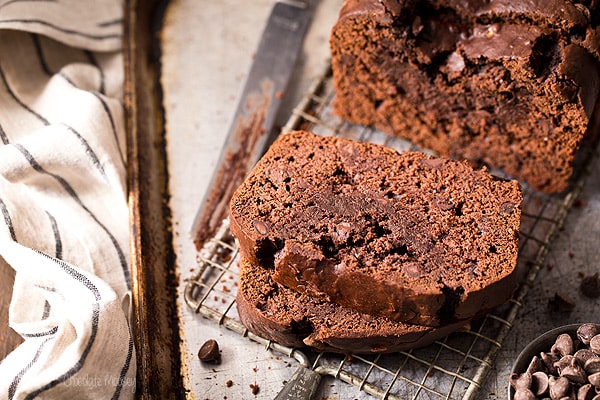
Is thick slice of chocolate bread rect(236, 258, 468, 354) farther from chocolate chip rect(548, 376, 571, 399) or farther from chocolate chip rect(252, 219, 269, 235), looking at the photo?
chocolate chip rect(548, 376, 571, 399)

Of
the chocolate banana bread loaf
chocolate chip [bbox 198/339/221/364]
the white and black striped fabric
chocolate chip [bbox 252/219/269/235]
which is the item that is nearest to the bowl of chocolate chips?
the chocolate banana bread loaf

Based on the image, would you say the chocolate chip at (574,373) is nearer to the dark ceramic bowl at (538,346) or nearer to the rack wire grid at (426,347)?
the dark ceramic bowl at (538,346)

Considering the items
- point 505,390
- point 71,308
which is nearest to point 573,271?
point 505,390

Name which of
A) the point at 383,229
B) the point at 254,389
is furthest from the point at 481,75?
the point at 254,389

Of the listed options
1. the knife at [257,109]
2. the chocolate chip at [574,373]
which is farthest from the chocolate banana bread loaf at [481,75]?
the chocolate chip at [574,373]

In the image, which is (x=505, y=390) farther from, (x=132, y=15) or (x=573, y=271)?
(x=132, y=15)

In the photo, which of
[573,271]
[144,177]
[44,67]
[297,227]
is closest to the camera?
[297,227]

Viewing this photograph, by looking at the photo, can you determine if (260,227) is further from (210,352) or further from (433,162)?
(433,162)
